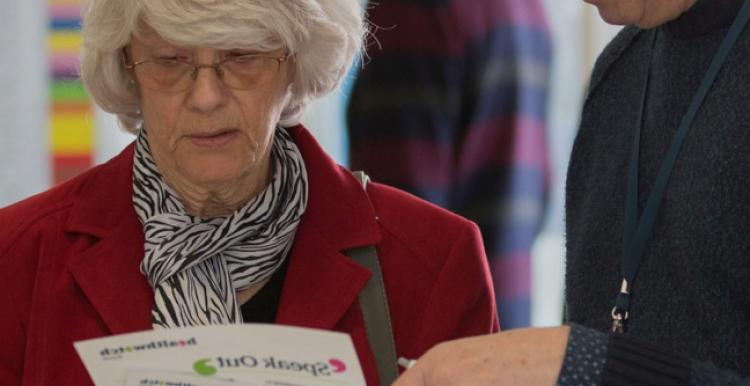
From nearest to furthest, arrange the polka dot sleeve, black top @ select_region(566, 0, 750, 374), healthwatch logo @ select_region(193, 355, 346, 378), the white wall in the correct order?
the polka dot sleeve < healthwatch logo @ select_region(193, 355, 346, 378) < black top @ select_region(566, 0, 750, 374) < the white wall

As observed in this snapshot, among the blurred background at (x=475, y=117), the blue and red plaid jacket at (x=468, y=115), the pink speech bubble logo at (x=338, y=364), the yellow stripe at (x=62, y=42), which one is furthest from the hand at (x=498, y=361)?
the yellow stripe at (x=62, y=42)

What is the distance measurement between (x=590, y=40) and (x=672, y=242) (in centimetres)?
320

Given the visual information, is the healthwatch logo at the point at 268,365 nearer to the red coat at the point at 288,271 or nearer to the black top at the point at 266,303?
the red coat at the point at 288,271

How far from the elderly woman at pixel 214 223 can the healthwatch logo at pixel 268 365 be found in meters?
0.62

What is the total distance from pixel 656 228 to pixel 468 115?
1.55 meters

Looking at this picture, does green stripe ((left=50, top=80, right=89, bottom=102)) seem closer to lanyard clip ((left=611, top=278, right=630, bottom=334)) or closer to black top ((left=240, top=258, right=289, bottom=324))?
black top ((left=240, top=258, right=289, bottom=324))

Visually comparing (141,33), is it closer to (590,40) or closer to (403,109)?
(403,109)

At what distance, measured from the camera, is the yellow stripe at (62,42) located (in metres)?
4.51

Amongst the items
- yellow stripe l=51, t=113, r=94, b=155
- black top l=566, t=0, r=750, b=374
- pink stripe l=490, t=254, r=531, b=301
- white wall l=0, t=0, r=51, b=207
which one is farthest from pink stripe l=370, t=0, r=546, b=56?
white wall l=0, t=0, r=51, b=207

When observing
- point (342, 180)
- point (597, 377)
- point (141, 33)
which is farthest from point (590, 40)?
point (597, 377)

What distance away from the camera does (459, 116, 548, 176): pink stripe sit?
3.35 metres

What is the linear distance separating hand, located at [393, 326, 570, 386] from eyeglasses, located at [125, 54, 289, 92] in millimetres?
951

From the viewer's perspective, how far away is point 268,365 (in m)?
1.55

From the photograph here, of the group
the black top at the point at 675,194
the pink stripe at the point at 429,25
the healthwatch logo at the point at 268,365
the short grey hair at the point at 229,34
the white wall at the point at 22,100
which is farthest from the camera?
the white wall at the point at 22,100
